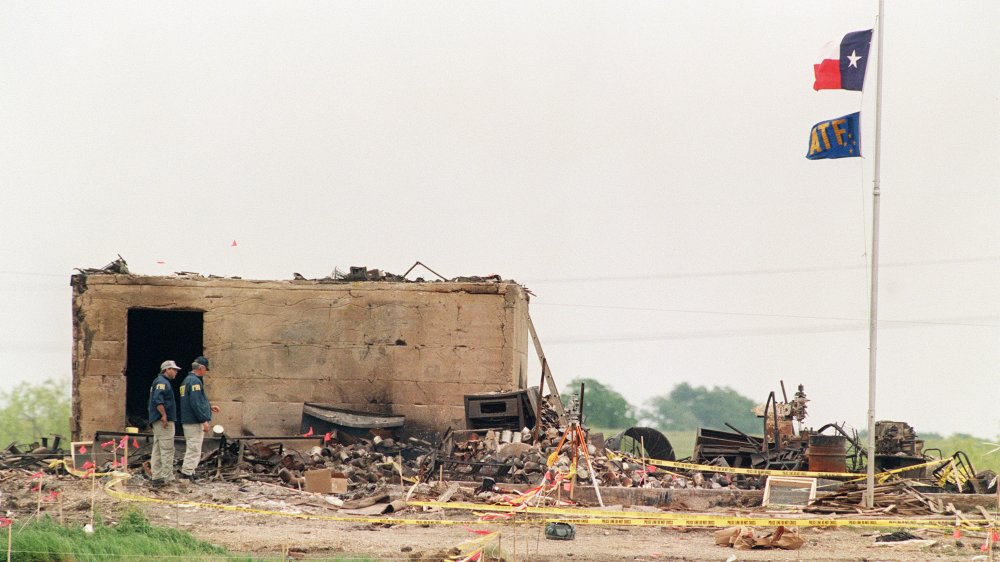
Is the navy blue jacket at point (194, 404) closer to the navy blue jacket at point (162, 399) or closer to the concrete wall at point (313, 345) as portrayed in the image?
the navy blue jacket at point (162, 399)

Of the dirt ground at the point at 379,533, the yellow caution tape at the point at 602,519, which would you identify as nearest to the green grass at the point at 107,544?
the dirt ground at the point at 379,533

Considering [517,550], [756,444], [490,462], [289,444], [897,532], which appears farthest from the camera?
[756,444]

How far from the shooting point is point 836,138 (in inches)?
754

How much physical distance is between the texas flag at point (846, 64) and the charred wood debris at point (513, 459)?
5673mm

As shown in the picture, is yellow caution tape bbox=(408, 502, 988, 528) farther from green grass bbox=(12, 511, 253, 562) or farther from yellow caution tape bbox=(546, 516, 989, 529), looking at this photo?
green grass bbox=(12, 511, 253, 562)

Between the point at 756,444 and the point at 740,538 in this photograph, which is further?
the point at 756,444

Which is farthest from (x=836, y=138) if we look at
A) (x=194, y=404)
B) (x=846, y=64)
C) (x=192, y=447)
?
(x=192, y=447)

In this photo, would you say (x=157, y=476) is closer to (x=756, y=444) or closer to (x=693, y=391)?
(x=756, y=444)

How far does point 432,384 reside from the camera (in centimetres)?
2366

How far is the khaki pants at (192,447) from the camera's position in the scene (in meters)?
19.2

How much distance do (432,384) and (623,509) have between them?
6.39 meters

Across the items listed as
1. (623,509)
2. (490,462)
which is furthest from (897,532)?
(490,462)

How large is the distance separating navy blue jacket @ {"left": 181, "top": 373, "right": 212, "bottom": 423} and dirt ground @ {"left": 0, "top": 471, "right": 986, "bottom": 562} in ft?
3.10

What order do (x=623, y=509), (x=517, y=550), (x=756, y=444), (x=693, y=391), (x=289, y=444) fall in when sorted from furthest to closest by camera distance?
(x=693, y=391)
(x=756, y=444)
(x=289, y=444)
(x=623, y=509)
(x=517, y=550)
